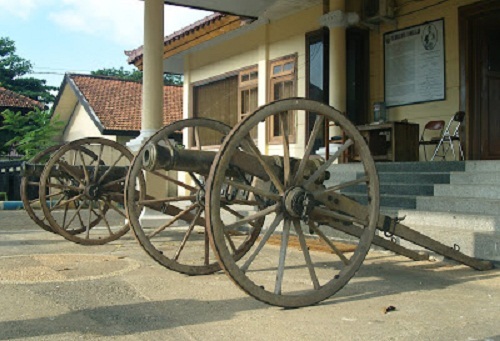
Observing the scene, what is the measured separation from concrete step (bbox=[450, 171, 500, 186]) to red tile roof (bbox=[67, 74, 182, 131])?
18.7 meters

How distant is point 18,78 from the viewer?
1409 inches

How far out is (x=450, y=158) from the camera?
865cm

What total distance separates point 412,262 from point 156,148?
3.00 meters

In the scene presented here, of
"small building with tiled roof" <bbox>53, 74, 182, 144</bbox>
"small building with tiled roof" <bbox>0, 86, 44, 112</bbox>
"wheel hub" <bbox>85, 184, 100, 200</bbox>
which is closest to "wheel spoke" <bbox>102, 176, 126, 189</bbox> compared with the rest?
"wheel hub" <bbox>85, 184, 100, 200</bbox>

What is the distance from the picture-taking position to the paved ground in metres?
3.05

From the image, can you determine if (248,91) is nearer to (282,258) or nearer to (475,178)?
(475,178)

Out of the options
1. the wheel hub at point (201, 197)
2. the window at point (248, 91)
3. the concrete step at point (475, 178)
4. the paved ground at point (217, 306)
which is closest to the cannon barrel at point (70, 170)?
the paved ground at point (217, 306)

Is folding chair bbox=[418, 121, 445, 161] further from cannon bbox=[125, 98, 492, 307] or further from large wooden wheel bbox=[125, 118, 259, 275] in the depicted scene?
large wooden wheel bbox=[125, 118, 259, 275]

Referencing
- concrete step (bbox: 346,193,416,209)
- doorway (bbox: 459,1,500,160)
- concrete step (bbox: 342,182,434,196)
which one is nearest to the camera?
concrete step (bbox: 346,193,416,209)

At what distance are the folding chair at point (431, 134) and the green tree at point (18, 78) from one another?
3041 centimetres

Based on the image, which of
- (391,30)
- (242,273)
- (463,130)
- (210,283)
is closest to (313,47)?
(391,30)

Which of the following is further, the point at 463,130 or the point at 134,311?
the point at 463,130

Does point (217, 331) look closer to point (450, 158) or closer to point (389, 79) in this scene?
point (450, 158)

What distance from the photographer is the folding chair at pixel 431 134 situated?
28.4ft
